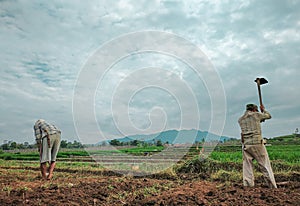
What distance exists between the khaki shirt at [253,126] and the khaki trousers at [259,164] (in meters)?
0.12

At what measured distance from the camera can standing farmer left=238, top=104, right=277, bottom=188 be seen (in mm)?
5980

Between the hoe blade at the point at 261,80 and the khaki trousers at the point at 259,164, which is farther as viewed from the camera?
the hoe blade at the point at 261,80

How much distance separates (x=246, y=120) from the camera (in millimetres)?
6242

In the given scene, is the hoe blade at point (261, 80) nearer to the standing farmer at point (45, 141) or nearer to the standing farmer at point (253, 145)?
the standing farmer at point (253, 145)

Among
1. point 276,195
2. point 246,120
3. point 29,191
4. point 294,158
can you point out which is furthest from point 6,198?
point 294,158

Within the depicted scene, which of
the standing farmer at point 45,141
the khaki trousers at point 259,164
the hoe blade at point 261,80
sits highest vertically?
the hoe blade at point 261,80

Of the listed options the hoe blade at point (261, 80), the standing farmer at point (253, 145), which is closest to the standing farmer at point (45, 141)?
the standing farmer at point (253, 145)

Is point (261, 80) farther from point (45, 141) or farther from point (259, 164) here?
point (45, 141)

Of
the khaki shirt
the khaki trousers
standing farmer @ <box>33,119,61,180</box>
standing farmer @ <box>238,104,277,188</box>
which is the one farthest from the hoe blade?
standing farmer @ <box>33,119,61,180</box>

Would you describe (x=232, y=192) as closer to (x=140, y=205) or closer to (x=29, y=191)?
(x=140, y=205)

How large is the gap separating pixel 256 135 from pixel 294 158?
30.7 ft

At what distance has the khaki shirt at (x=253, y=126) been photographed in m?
6.09

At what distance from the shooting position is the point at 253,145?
19.9 feet

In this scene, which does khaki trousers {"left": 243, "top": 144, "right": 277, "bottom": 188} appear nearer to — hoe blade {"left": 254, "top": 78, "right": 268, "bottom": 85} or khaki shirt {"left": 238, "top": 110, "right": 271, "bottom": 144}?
khaki shirt {"left": 238, "top": 110, "right": 271, "bottom": 144}
